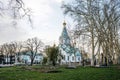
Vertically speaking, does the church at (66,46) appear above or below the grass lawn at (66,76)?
above

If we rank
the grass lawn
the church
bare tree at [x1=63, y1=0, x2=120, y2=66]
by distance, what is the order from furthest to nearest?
1. the church
2. bare tree at [x1=63, y1=0, x2=120, y2=66]
3. the grass lawn

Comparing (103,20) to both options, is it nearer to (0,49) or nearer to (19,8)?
(19,8)

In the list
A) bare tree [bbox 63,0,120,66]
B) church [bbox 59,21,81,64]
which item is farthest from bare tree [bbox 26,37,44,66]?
bare tree [bbox 63,0,120,66]

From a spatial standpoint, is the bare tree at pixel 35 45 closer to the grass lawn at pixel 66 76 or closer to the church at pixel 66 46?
the church at pixel 66 46

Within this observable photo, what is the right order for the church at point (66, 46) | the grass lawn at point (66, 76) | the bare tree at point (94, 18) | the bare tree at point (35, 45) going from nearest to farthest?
the grass lawn at point (66, 76), the bare tree at point (94, 18), the church at point (66, 46), the bare tree at point (35, 45)

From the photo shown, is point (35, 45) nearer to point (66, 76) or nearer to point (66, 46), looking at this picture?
point (66, 46)

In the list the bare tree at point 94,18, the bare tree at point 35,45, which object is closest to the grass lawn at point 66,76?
the bare tree at point 94,18

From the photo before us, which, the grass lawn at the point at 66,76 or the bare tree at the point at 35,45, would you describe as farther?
the bare tree at the point at 35,45

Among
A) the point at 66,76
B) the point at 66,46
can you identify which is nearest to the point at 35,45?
the point at 66,46

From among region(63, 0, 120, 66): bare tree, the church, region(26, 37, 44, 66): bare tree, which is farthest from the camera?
region(26, 37, 44, 66): bare tree

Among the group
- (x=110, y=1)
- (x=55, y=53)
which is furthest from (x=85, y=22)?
(x=55, y=53)

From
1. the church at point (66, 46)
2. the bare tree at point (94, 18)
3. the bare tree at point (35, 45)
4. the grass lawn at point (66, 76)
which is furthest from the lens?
the bare tree at point (35, 45)

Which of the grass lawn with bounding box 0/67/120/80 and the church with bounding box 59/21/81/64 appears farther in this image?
the church with bounding box 59/21/81/64

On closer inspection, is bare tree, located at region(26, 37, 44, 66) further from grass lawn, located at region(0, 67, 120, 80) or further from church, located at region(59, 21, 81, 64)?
grass lawn, located at region(0, 67, 120, 80)
